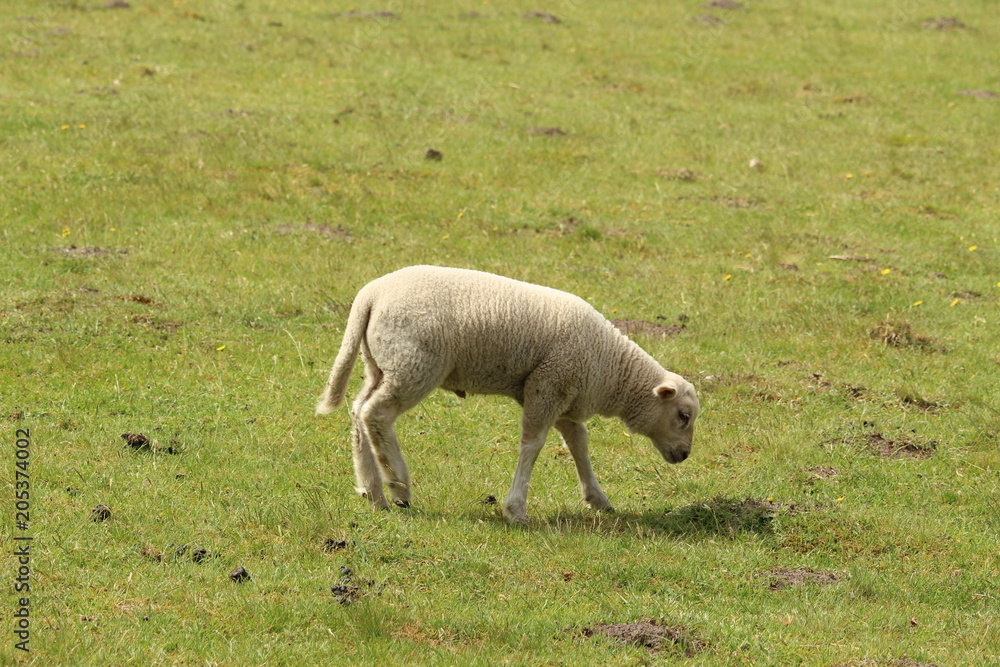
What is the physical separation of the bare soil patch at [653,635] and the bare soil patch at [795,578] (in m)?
1.17

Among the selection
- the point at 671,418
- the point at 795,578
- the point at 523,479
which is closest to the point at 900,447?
the point at 671,418

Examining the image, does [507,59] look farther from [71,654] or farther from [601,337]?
[71,654]

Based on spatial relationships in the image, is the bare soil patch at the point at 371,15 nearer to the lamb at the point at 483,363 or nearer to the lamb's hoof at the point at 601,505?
the lamb at the point at 483,363

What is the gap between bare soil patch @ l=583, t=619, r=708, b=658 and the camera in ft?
21.9

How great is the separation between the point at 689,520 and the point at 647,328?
4.55 meters

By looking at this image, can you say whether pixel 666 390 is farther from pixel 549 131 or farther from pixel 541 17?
pixel 541 17

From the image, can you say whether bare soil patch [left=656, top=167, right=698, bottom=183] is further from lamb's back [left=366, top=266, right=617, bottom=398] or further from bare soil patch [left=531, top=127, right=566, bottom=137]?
lamb's back [left=366, top=266, right=617, bottom=398]

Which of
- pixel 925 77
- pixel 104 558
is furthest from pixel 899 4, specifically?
pixel 104 558

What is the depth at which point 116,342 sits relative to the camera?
447 inches

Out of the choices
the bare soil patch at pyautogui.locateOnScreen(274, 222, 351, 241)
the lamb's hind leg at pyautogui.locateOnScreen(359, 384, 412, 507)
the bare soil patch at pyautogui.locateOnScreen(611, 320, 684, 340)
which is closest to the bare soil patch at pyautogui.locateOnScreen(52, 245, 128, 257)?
A: the bare soil patch at pyautogui.locateOnScreen(274, 222, 351, 241)

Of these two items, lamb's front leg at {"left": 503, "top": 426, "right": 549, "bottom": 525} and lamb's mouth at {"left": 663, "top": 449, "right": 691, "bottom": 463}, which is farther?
lamb's mouth at {"left": 663, "top": 449, "right": 691, "bottom": 463}

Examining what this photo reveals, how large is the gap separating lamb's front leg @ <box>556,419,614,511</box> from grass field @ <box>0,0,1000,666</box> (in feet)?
0.55

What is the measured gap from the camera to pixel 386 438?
8.34 meters

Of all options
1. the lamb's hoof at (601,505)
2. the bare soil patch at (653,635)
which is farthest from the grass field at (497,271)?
the lamb's hoof at (601,505)
